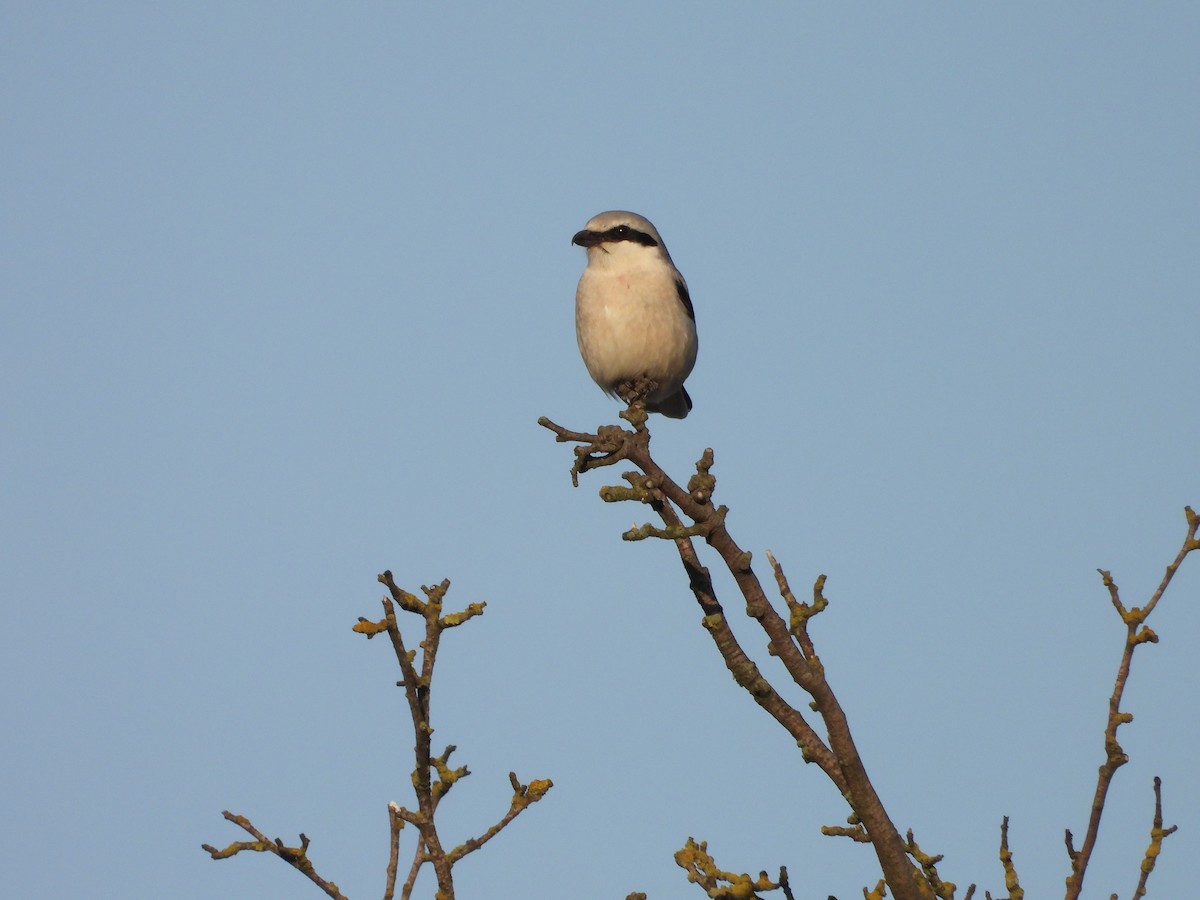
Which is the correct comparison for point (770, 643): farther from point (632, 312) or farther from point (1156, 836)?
point (632, 312)

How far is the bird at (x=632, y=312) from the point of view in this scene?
862 centimetres

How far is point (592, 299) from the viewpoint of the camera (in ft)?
28.9

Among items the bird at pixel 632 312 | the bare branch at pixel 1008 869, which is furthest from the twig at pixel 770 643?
the bird at pixel 632 312

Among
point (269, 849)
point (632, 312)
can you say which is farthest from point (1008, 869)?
point (632, 312)

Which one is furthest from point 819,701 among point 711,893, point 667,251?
point 667,251

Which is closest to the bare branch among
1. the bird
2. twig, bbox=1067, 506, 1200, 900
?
twig, bbox=1067, 506, 1200, 900

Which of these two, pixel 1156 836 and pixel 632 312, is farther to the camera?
pixel 632 312

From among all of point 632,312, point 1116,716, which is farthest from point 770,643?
point 632,312

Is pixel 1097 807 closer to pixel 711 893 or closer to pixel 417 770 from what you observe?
pixel 711 893

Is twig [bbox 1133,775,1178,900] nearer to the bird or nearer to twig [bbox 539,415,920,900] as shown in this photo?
twig [bbox 539,415,920,900]

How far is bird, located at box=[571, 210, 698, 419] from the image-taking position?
8.62 meters

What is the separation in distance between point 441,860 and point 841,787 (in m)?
1.31

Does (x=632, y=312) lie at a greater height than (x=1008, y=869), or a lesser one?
greater

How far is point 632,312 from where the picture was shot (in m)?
8.61
